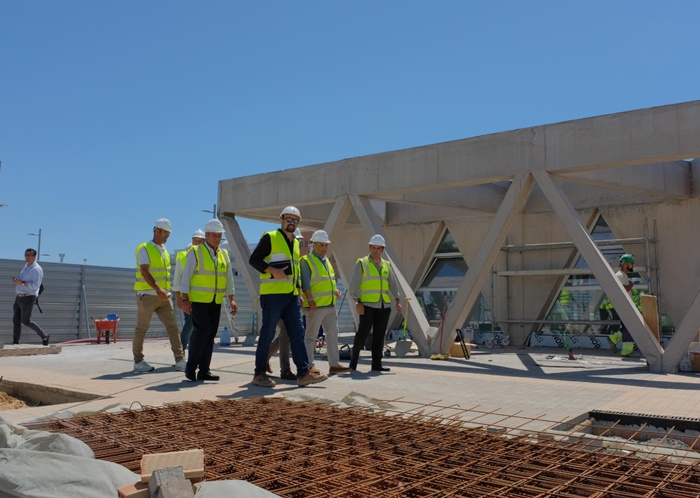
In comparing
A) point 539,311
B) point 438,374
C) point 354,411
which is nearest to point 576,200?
point 539,311

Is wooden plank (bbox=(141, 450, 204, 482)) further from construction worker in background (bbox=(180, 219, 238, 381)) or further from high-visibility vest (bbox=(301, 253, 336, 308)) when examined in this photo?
high-visibility vest (bbox=(301, 253, 336, 308))

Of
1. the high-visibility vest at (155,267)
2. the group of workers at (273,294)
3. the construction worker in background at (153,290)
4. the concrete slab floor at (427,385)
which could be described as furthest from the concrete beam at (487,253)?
the high-visibility vest at (155,267)

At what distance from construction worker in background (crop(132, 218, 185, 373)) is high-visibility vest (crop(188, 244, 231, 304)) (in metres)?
0.88

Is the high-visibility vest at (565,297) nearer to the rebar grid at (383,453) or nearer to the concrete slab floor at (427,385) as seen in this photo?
the concrete slab floor at (427,385)

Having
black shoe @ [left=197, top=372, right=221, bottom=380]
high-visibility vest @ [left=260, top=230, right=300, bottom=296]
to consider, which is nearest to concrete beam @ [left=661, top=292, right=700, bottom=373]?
high-visibility vest @ [left=260, top=230, right=300, bottom=296]

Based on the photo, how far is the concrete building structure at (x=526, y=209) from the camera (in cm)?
928

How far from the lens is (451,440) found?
158 inches

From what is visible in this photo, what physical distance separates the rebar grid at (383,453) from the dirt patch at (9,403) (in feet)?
9.40

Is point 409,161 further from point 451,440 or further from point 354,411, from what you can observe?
point 451,440

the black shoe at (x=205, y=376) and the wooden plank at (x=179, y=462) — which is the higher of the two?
the wooden plank at (x=179, y=462)

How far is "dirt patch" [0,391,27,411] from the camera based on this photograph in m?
6.89

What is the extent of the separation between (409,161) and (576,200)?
488 centimetres

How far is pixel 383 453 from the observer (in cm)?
365

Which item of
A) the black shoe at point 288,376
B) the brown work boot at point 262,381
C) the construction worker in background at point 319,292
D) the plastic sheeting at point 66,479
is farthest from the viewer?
the construction worker in background at point 319,292
